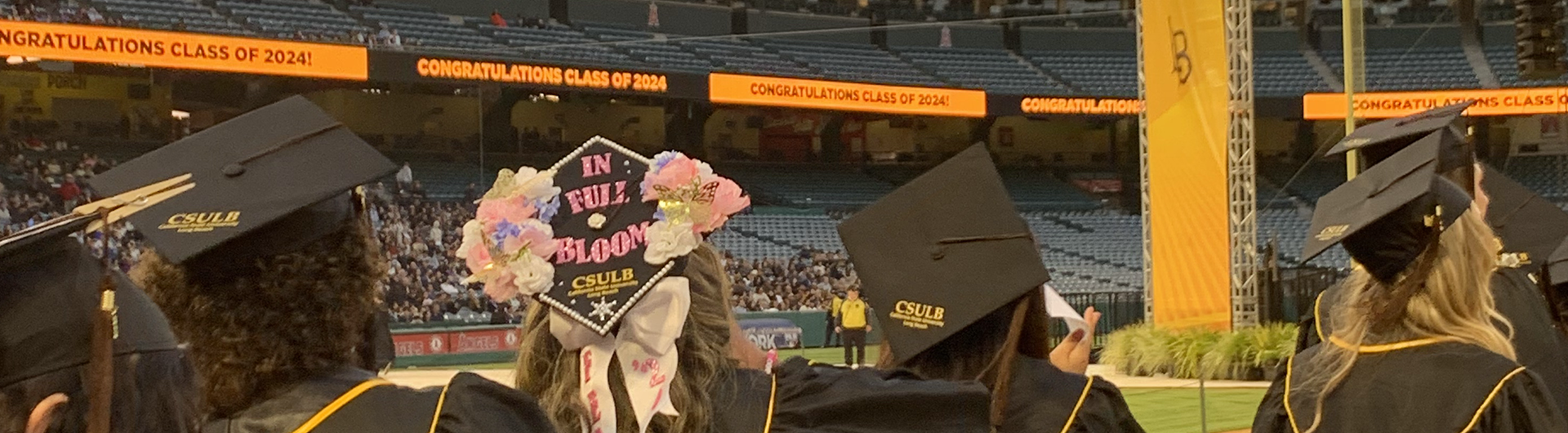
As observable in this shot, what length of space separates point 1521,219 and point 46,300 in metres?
5.25

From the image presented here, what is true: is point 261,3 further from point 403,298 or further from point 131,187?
point 131,187

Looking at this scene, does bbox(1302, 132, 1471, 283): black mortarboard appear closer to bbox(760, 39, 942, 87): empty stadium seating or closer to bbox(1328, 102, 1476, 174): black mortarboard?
bbox(1328, 102, 1476, 174): black mortarboard

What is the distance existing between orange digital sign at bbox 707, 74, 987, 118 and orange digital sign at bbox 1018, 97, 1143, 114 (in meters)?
1.14

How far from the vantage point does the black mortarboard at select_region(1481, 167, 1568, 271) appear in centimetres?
574

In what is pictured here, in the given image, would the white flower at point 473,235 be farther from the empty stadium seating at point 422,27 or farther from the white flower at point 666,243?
the empty stadium seating at point 422,27

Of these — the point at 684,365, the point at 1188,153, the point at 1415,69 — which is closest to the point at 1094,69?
the point at 1415,69

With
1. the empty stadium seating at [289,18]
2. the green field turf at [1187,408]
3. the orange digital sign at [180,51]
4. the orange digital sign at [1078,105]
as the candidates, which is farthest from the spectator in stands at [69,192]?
→ the orange digital sign at [1078,105]

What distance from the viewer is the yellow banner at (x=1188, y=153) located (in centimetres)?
1644

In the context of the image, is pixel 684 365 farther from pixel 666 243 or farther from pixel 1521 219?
pixel 1521 219

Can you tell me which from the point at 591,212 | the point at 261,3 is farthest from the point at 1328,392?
the point at 261,3

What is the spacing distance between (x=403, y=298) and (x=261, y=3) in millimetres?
7605

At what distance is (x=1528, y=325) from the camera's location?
4.14m

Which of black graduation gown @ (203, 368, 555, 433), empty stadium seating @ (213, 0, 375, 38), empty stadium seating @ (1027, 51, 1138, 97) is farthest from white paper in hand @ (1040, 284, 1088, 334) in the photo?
empty stadium seating @ (1027, 51, 1138, 97)

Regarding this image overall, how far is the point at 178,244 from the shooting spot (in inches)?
93.2
